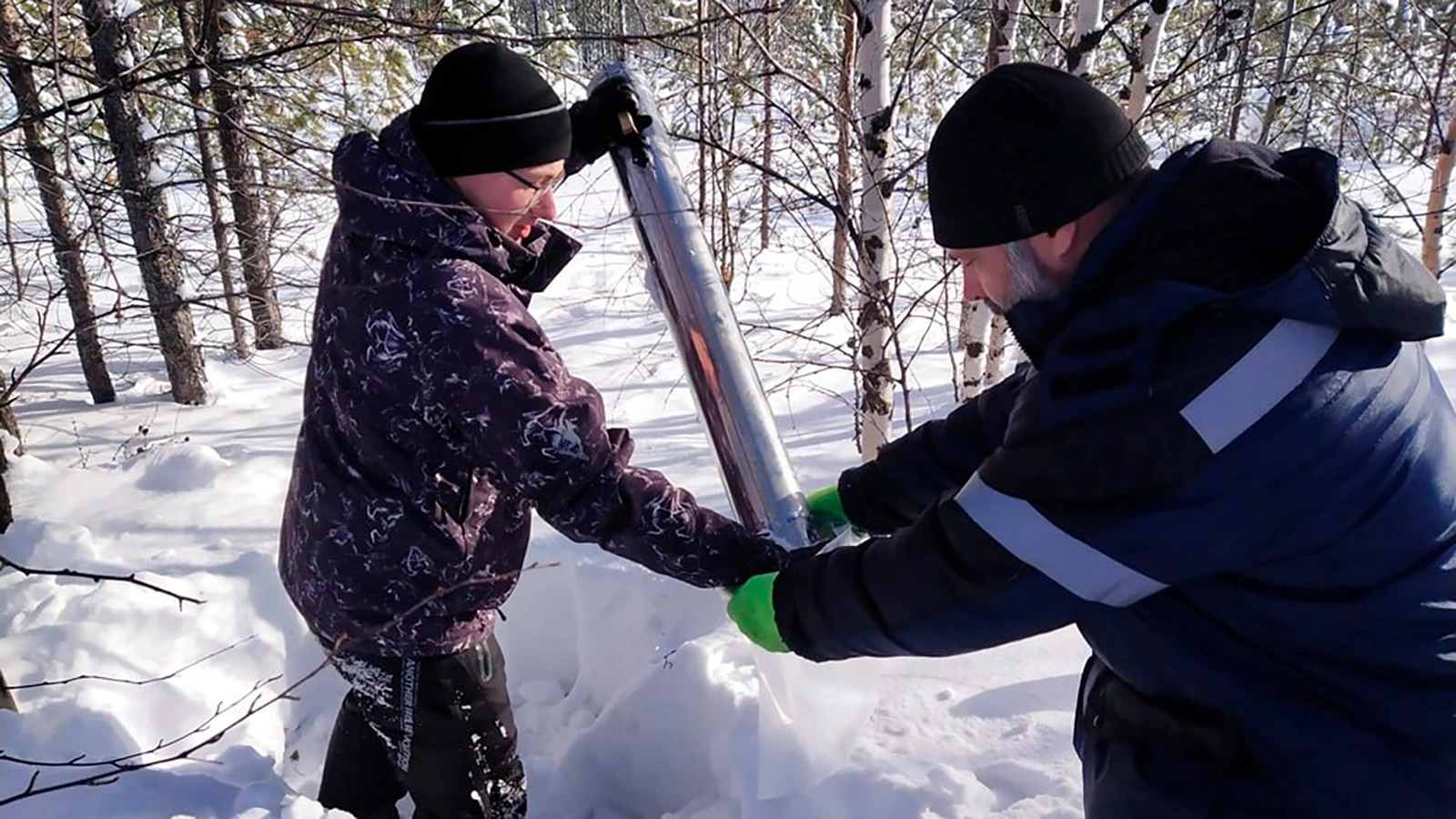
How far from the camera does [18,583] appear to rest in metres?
3.54

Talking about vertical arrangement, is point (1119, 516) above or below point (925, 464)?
above

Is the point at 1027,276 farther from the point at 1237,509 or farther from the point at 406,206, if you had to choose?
the point at 406,206

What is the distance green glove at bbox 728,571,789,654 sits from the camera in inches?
62.6

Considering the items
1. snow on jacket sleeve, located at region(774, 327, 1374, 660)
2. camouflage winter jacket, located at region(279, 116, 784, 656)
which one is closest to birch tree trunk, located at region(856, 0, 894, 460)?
camouflage winter jacket, located at region(279, 116, 784, 656)

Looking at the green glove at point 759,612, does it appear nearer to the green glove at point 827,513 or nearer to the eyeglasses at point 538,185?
the green glove at point 827,513

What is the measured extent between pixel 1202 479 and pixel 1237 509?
2.2 inches

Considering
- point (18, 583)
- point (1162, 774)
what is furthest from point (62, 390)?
point (1162, 774)

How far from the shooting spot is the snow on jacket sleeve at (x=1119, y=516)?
97cm

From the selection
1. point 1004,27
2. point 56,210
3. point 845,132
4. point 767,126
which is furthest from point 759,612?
point 56,210

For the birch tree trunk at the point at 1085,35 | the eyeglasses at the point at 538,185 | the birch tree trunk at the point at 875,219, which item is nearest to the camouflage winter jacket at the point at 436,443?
the eyeglasses at the point at 538,185

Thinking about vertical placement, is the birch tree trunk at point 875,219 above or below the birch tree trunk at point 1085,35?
below

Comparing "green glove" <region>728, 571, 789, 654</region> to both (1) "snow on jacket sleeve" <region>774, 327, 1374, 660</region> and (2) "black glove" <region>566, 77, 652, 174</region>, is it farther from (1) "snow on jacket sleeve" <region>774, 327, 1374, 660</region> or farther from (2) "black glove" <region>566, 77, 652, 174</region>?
(2) "black glove" <region>566, 77, 652, 174</region>

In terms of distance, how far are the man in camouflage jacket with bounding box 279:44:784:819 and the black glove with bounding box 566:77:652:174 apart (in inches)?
0.7

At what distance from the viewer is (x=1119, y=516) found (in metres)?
1.03
